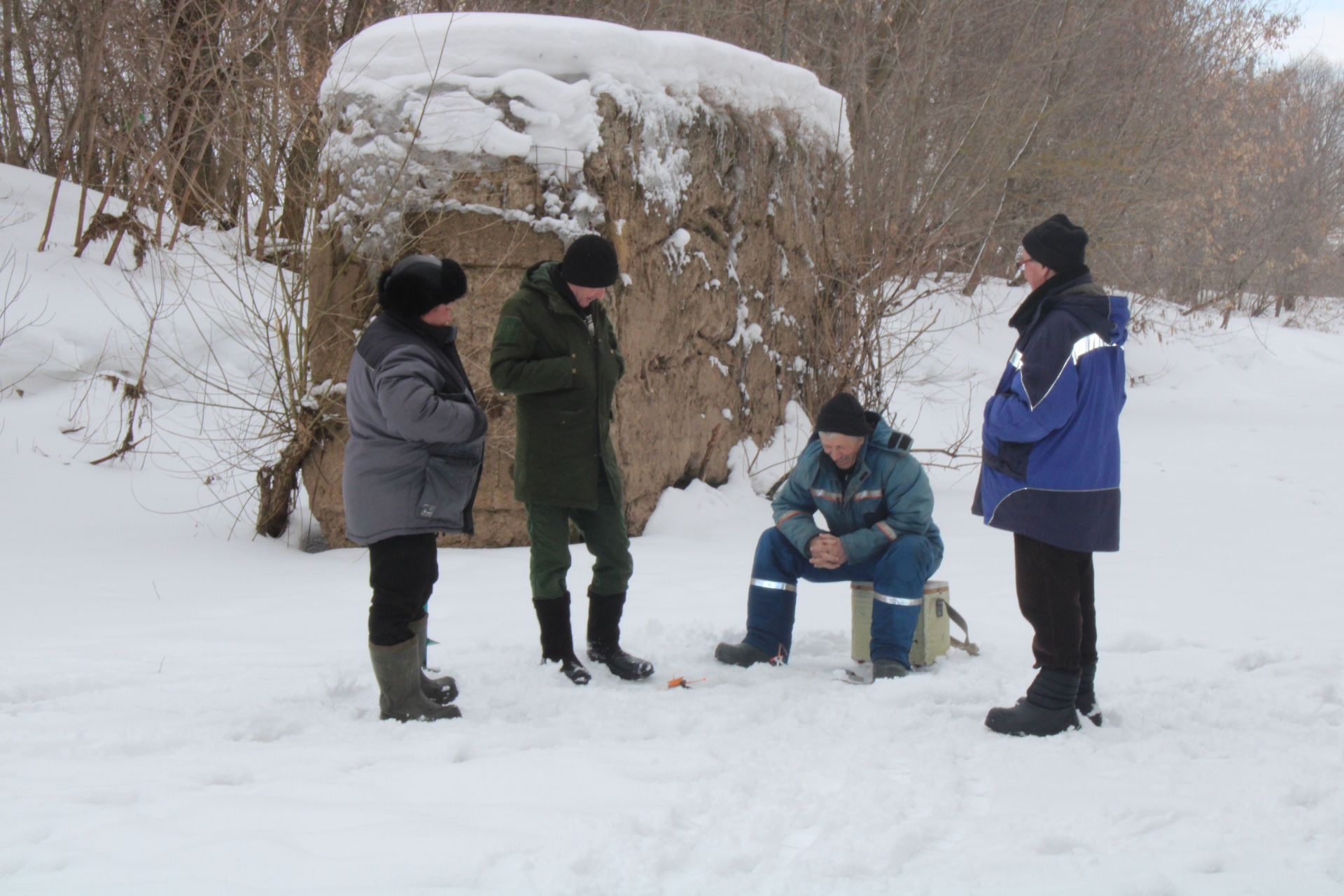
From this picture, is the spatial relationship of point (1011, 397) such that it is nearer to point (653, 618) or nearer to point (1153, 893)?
point (1153, 893)

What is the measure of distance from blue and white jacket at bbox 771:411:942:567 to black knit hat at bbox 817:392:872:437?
0.10 metres

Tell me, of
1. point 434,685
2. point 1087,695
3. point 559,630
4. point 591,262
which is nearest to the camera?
point 1087,695

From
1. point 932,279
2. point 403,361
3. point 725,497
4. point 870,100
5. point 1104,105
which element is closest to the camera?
point 403,361

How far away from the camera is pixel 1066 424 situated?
346cm

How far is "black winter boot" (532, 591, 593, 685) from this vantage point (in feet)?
13.9

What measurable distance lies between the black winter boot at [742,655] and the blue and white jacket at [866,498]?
1.43 ft

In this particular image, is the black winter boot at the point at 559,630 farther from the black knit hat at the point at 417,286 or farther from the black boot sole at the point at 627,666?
the black knit hat at the point at 417,286

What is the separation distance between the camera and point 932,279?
10531mm

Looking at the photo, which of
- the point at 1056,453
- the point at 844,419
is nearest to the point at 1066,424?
the point at 1056,453

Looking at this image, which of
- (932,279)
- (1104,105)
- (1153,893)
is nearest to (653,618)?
(1153,893)

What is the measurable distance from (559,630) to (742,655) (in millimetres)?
752

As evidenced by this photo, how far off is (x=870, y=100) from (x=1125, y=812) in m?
12.2

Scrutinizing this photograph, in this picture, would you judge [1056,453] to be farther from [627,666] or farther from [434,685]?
[434,685]

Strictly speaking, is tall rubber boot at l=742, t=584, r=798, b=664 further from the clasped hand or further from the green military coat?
the green military coat
